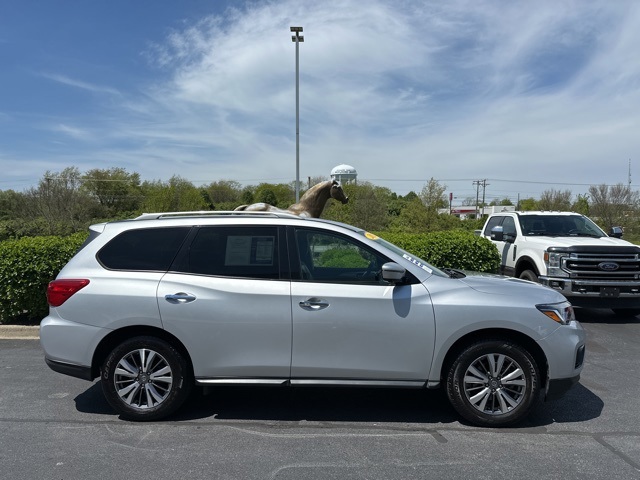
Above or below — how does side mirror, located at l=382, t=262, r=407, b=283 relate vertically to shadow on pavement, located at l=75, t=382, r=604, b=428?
above

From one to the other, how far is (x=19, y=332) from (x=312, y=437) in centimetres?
571

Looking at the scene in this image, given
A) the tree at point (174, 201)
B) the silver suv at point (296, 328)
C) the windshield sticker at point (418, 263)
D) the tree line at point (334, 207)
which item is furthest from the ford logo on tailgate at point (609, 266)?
the tree at point (174, 201)

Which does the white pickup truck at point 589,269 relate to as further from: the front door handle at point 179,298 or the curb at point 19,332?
the curb at point 19,332

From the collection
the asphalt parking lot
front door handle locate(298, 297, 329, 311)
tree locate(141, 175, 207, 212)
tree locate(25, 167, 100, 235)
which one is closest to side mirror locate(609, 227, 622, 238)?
the asphalt parking lot

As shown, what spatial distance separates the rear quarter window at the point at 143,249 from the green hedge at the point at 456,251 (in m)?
5.31

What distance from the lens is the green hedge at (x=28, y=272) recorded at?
722 cm

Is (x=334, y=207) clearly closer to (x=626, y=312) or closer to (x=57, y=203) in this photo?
(x=57, y=203)

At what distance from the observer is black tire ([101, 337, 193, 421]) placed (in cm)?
415

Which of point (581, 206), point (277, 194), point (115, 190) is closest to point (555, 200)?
point (581, 206)

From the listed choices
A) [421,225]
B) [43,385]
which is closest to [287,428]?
[43,385]

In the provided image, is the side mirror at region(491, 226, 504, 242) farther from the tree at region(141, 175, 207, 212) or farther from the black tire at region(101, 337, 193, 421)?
the tree at region(141, 175, 207, 212)

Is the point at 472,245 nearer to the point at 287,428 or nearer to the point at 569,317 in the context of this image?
the point at 569,317

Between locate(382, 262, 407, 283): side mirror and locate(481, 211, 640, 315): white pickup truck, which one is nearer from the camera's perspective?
locate(382, 262, 407, 283): side mirror

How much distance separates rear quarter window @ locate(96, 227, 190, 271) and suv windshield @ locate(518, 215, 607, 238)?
7521 millimetres
